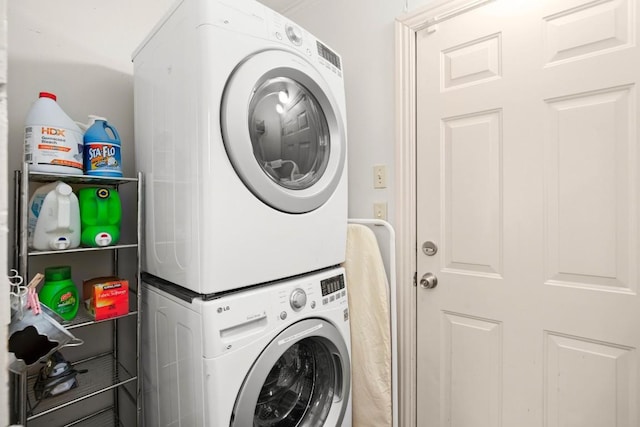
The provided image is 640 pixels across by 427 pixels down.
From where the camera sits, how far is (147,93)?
3.84 ft

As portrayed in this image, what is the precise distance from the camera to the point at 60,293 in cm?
107

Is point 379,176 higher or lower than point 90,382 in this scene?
higher

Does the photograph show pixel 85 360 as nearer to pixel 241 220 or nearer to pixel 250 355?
pixel 250 355

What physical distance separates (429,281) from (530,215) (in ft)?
1.58

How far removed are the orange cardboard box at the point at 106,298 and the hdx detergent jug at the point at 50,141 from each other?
402 mm

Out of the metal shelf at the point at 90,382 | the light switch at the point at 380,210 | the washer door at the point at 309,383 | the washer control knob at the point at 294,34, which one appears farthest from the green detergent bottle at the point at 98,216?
the light switch at the point at 380,210

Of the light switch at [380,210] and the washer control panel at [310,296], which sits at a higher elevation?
the light switch at [380,210]

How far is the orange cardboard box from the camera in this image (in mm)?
1082

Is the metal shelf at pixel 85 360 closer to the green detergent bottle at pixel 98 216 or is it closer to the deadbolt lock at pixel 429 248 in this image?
the green detergent bottle at pixel 98 216

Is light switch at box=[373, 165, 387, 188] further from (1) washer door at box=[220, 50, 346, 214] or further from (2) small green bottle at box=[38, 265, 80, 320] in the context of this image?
(2) small green bottle at box=[38, 265, 80, 320]

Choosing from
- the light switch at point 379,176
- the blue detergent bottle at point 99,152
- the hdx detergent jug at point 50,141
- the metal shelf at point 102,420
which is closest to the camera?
the hdx detergent jug at point 50,141

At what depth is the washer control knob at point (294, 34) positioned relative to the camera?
110cm

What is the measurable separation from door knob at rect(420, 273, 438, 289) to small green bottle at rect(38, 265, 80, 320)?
54.2 inches

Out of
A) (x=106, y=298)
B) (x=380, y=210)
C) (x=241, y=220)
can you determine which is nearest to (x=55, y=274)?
(x=106, y=298)
